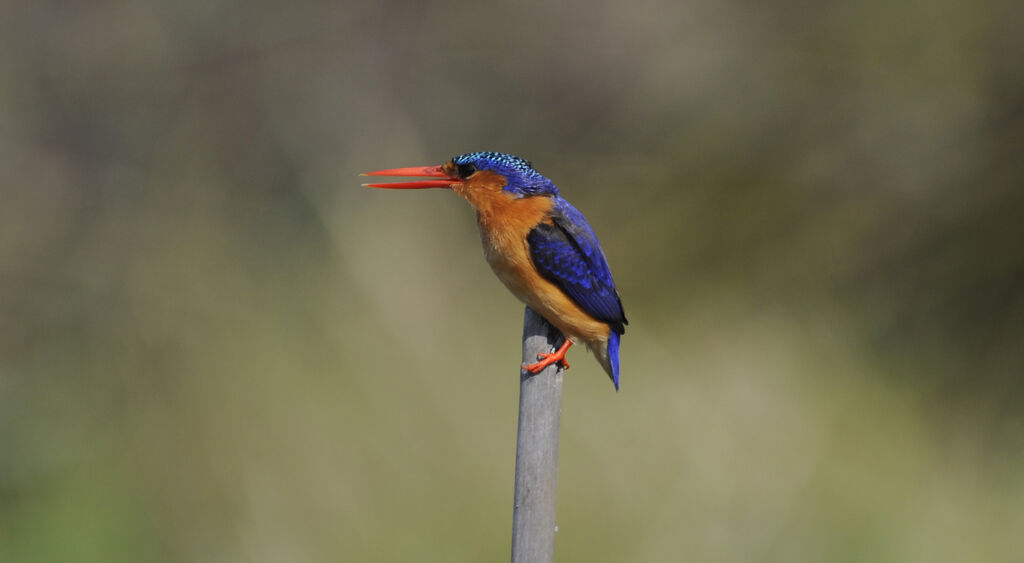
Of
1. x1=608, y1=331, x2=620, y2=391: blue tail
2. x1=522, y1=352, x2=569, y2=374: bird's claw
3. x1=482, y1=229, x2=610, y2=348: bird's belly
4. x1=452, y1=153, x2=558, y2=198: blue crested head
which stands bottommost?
x1=522, y1=352, x2=569, y2=374: bird's claw

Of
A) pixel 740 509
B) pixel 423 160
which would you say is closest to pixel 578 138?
pixel 423 160

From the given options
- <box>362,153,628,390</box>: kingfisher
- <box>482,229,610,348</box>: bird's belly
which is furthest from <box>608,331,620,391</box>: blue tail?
<box>482,229,610,348</box>: bird's belly

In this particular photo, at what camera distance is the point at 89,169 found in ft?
16.5

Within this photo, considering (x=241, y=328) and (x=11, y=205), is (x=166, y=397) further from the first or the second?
(x=11, y=205)

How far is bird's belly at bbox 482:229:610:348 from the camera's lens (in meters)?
2.19

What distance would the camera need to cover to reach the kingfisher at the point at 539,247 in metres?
2.21

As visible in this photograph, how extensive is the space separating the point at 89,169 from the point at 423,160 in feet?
5.90

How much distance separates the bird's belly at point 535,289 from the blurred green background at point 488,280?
1.46 metres

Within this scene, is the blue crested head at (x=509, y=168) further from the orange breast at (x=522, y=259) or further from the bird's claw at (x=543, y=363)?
the bird's claw at (x=543, y=363)

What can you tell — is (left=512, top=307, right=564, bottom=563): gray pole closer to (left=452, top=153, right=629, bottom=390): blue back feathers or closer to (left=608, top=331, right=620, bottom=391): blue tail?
(left=452, top=153, right=629, bottom=390): blue back feathers

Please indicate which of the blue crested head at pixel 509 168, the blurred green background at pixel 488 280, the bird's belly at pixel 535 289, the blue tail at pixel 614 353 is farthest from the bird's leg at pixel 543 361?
the blurred green background at pixel 488 280

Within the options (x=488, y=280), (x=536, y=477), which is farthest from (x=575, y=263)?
(x=488, y=280)

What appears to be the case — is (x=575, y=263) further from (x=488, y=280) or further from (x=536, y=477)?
(x=488, y=280)

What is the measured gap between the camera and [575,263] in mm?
2238
